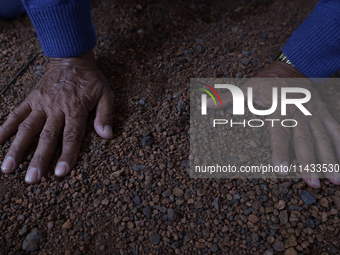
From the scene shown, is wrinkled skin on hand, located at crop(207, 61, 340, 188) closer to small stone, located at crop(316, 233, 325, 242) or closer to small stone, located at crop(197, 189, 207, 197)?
small stone, located at crop(316, 233, 325, 242)

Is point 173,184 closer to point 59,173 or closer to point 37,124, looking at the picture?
point 59,173

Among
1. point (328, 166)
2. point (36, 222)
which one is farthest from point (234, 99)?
point (36, 222)

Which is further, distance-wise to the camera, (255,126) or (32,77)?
(32,77)

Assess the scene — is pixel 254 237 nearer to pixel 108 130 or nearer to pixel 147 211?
pixel 147 211

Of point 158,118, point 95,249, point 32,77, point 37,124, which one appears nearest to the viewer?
point 95,249

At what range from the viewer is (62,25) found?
5.34 ft

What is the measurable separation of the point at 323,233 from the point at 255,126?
2.25 ft

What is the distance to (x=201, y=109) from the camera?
Answer: 1.68 metres

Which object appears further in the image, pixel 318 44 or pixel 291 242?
pixel 318 44

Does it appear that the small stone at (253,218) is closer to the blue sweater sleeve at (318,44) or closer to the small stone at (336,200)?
the small stone at (336,200)

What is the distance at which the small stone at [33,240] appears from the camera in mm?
1198

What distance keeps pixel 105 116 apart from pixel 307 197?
1264 mm

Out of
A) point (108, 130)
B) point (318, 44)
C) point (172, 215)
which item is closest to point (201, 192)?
point (172, 215)

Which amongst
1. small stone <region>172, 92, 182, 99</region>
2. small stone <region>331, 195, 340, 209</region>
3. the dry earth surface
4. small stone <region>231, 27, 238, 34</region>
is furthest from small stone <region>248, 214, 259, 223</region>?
small stone <region>231, 27, 238, 34</region>
